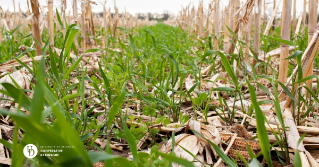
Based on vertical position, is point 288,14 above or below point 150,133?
above

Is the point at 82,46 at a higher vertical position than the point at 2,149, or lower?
higher

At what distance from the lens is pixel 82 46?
3389 mm

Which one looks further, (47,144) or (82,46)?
(82,46)

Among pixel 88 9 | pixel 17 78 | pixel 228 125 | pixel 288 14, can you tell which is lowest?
pixel 228 125

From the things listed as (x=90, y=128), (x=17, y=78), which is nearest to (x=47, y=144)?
(x=90, y=128)

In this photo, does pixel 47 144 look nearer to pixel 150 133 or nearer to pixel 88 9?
pixel 150 133

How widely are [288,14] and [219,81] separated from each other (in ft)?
2.62

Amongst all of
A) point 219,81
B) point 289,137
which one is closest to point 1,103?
point 289,137

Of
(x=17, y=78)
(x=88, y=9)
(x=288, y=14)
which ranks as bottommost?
(x=17, y=78)

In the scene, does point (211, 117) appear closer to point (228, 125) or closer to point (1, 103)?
point (228, 125)

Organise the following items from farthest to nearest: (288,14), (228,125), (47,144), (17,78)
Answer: (17,78)
(288,14)
(228,125)
(47,144)

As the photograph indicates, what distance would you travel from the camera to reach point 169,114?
1.18 meters

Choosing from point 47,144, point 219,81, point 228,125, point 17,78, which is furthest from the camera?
point 219,81

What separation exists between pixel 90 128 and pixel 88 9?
2.86 meters
